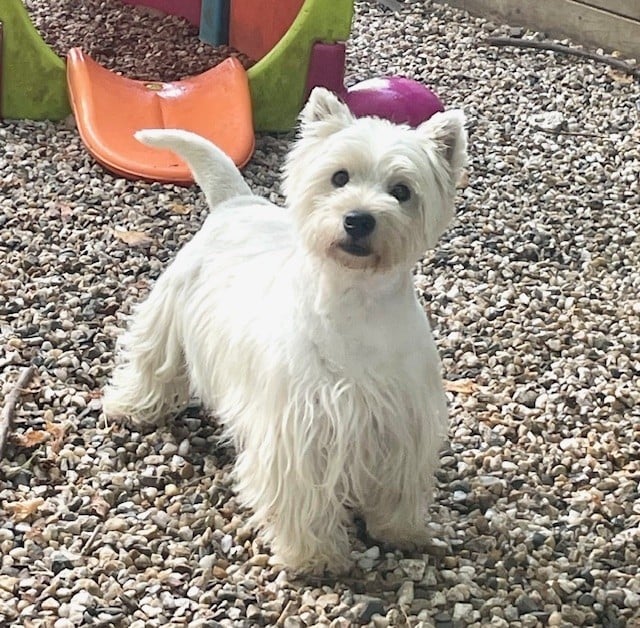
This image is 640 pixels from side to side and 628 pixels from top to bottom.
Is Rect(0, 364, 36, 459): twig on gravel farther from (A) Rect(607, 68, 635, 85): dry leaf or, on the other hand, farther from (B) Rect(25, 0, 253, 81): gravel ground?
(A) Rect(607, 68, 635, 85): dry leaf

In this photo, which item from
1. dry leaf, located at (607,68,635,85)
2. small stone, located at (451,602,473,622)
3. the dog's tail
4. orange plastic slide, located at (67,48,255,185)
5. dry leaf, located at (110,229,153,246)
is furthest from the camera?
dry leaf, located at (607,68,635,85)

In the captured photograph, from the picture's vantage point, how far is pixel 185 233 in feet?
12.1

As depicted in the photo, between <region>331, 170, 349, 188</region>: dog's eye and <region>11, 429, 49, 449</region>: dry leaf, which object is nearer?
<region>331, 170, 349, 188</region>: dog's eye

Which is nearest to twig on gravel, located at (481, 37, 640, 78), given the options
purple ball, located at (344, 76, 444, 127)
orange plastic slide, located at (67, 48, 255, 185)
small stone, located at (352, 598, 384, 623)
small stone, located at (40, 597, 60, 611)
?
purple ball, located at (344, 76, 444, 127)

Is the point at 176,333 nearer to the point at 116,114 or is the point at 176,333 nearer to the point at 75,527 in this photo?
the point at 75,527

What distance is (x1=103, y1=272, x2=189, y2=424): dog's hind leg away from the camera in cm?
265

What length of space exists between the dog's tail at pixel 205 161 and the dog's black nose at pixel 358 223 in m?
0.75

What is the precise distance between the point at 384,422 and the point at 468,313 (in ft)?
4.13

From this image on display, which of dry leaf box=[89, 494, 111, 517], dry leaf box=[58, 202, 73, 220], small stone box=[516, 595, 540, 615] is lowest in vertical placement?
dry leaf box=[58, 202, 73, 220]

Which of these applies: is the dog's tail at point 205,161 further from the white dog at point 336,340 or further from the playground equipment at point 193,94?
the playground equipment at point 193,94

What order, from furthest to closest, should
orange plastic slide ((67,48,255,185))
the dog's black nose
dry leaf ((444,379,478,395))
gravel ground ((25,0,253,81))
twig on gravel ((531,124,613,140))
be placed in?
gravel ground ((25,0,253,81)) < twig on gravel ((531,124,613,140)) < orange plastic slide ((67,48,255,185)) < dry leaf ((444,379,478,395)) < the dog's black nose

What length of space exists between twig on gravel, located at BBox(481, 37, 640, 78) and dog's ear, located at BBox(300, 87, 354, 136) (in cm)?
355

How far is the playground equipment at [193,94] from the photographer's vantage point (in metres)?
4.08

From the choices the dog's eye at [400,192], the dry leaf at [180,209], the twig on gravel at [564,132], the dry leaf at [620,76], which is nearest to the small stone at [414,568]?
the dog's eye at [400,192]
